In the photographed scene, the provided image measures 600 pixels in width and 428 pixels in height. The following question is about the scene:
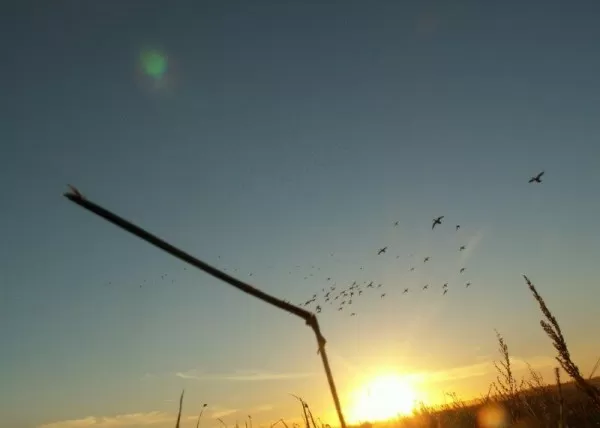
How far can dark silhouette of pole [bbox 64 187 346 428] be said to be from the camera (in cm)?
94

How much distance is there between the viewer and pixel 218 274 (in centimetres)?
111

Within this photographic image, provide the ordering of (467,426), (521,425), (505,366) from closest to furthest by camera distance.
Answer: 1. (521,425)
2. (505,366)
3. (467,426)

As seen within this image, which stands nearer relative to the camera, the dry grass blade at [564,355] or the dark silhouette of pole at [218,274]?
the dark silhouette of pole at [218,274]

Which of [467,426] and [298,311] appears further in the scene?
[467,426]

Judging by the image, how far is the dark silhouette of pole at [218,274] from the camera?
0.94 metres

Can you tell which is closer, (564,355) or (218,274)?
(218,274)

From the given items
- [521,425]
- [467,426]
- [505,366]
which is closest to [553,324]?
[521,425]

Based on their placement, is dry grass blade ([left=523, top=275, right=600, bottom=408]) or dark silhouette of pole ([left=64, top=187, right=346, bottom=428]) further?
dry grass blade ([left=523, top=275, right=600, bottom=408])

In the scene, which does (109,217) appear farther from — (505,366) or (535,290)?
(505,366)

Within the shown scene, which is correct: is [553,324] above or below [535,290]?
below

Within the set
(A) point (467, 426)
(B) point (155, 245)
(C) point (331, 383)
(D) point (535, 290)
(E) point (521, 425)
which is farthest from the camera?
(A) point (467, 426)

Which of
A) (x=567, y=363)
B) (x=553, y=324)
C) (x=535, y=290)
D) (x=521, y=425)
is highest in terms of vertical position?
(x=535, y=290)

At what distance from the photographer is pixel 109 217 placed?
94cm

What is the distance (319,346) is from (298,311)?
4.9 inches
